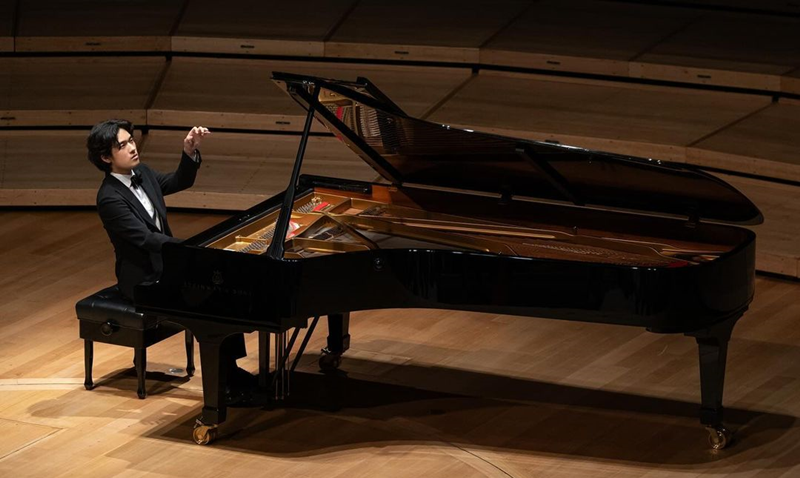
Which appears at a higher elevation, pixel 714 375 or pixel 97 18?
pixel 97 18

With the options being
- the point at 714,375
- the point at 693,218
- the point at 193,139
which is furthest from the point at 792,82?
the point at 193,139

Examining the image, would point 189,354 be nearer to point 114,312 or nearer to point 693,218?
point 114,312

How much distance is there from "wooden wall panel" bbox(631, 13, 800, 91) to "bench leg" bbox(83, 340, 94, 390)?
339cm

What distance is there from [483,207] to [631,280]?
101 centimetres

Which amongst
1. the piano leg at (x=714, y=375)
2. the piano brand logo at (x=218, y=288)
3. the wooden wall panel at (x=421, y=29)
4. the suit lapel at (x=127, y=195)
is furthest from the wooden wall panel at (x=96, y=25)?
the piano leg at (x=714, y=375)

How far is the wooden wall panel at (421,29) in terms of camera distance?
7.41 meters

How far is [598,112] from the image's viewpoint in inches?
275

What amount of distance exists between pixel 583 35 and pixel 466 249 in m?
3.09

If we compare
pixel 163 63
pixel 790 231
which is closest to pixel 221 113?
pixel 163 63

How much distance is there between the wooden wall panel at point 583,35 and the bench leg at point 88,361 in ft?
10.5

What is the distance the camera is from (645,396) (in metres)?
4.93

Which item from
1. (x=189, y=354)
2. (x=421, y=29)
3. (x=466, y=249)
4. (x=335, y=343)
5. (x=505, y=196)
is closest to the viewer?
(x=466, y=249)

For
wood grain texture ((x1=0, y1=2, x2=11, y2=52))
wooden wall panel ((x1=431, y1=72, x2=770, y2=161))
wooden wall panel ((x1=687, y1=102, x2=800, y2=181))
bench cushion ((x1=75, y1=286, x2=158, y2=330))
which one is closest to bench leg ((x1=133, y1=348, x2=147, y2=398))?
bench cushion ((x1=75, y1=286, x2=158, y2=330))

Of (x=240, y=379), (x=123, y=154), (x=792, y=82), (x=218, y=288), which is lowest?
(x=240, y=379)
